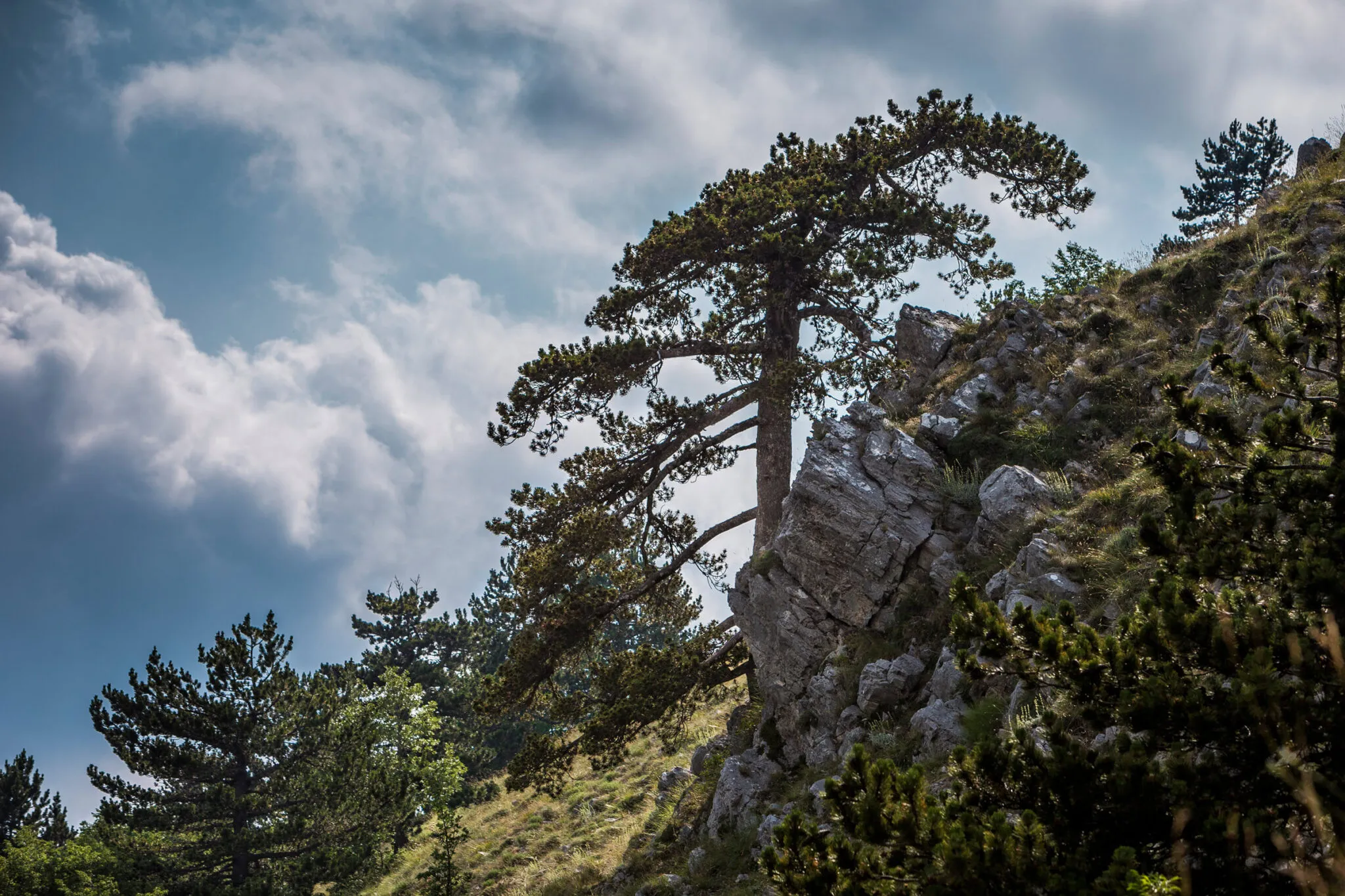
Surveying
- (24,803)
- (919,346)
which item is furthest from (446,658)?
(919,346)

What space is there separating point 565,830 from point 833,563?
11326mm

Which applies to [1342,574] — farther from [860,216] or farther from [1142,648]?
[860,216]

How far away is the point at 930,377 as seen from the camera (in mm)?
18297

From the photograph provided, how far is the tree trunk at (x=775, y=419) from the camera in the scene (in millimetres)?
17984

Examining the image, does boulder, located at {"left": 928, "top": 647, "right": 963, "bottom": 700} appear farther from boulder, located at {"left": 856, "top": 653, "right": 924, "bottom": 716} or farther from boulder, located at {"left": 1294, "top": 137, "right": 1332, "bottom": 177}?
boulder, located at {"left": 1294, "top": 137, "right": 1332, "bottom": 177}

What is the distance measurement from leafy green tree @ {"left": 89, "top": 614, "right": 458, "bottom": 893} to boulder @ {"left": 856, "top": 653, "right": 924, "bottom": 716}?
15382mm

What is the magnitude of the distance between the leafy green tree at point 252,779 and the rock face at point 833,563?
13131mm

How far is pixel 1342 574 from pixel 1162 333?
11.3 m

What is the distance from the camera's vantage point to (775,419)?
19141 millimetres

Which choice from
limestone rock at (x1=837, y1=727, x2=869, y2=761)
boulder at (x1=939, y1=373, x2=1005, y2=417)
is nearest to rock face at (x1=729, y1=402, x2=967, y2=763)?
limestone rock at (x1=837, y1=727, x2=869, y2=761)

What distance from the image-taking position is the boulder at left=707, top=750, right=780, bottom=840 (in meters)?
12.4

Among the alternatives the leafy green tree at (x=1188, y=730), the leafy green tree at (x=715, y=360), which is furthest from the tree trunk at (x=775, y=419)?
the leafy green tree at (x=1188, y=730)

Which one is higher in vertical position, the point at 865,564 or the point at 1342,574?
the point at 865,564

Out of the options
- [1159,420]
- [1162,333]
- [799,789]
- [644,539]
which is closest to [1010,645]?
[799,789]
